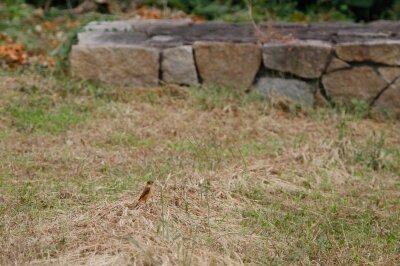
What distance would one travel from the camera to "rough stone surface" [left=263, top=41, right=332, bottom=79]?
229 inches

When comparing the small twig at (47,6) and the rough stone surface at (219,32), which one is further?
the small twig at (47,6)

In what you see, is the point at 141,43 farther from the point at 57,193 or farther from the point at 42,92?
the point at 57,193

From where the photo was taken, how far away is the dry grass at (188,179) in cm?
334

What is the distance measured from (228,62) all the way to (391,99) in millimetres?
1324

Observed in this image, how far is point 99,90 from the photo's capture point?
587 cm

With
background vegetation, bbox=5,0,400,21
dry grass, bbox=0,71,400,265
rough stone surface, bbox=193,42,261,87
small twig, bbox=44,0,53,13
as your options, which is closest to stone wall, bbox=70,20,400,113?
rough stone surface, bbox=193,42,261,87

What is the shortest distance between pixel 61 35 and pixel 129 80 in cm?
162

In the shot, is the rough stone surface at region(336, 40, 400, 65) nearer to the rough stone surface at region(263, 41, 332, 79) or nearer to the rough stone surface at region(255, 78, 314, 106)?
the rough stone surface at region(263, 41, 332, 79)

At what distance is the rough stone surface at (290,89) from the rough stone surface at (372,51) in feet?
1.25

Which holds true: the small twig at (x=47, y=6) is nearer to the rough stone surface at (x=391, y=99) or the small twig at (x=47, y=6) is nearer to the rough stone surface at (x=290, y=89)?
the rough stone surface at (x=290, y=89)

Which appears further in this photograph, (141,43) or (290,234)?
(141,43)

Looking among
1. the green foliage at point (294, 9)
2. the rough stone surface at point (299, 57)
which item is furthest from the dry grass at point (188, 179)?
the green foliage at point (294, 9)

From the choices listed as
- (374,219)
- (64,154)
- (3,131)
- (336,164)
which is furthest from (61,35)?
(374,219)

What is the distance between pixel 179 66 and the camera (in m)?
6.05
